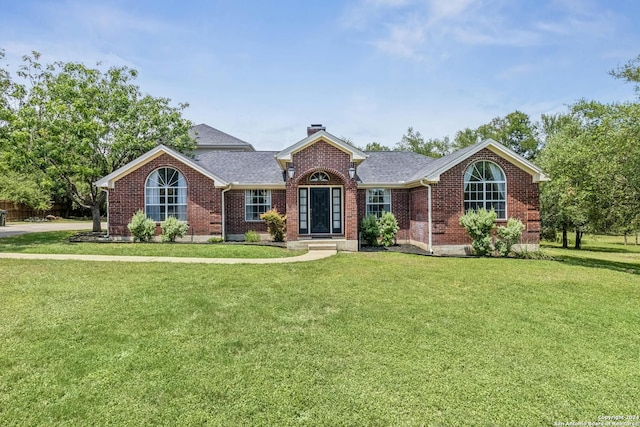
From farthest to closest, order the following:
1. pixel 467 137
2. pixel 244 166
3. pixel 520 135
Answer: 1. pixel 467 137
2. pixel 520 135
3. pixel 244 166

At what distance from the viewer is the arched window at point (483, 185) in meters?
14.2

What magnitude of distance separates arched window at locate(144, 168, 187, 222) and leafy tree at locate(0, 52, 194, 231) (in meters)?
4.04

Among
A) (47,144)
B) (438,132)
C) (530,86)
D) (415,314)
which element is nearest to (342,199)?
(415,314)

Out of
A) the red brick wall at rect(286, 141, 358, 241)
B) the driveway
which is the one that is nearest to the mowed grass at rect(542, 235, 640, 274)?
the red brick wall at rect(286, 141, 358, 241)

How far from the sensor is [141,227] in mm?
15039

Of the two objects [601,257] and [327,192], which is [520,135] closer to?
[601,257]

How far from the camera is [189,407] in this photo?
11.5ft

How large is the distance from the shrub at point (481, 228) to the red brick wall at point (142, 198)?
35.4ft

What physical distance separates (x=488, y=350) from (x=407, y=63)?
44.3 feet

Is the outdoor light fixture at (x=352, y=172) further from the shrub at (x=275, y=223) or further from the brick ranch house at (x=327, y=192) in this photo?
the shrub at (x=275, y=223)

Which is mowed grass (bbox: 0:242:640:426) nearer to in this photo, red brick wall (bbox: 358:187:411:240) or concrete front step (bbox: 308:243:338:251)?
concrete front step (bbox: 308:243:338:251)

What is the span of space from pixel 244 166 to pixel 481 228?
11.8 metres

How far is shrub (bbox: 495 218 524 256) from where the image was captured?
13.4 meters

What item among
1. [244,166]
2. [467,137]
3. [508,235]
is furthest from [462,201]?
[467,137]
